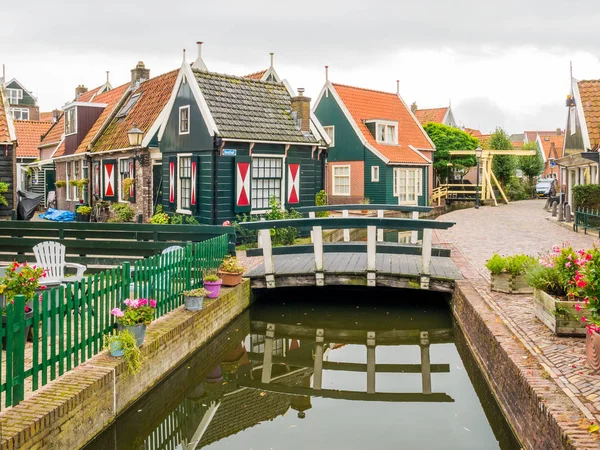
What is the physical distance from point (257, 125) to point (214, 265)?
8451 mm

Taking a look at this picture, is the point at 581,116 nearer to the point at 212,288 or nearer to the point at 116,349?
the point at 212,288

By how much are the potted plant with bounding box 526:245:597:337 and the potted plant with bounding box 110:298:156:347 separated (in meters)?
5.09

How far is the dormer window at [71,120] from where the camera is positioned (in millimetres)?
27000

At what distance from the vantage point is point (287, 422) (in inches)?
291

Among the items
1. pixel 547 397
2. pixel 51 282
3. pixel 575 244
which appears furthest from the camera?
pixel 575 244

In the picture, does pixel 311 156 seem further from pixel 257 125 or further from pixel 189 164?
pixel 189 164

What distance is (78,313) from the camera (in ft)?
21.6

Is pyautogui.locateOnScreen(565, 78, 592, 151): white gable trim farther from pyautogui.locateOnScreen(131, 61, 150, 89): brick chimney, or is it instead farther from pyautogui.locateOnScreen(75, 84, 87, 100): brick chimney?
pyautogui.locateOnScreen(75, 84, 87, 100): brick chimney

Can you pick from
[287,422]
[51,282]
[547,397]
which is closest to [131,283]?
[51,282]

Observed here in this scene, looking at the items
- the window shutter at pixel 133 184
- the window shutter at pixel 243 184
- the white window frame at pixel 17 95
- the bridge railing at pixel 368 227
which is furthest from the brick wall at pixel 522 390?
the white window frame at pixel 17 95

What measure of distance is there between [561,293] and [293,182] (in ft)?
41.6

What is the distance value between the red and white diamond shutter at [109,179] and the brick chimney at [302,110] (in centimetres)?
763

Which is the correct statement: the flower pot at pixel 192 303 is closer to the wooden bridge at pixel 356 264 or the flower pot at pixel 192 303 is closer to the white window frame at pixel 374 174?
the wooden bridge at pixel 356 264

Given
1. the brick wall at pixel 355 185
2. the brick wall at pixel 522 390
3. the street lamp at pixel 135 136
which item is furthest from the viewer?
the brick wall at pixel 355 185
